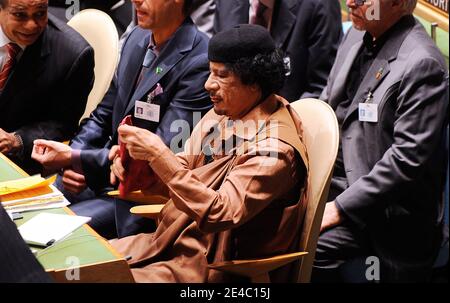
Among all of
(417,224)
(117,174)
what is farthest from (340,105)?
(117,174)

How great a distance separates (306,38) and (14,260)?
2.66 metres

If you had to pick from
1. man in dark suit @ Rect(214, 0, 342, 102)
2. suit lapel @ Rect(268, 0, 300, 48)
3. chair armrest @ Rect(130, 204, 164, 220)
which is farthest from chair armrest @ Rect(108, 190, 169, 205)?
suit lapel @ Rect(268, 0, 300, 48)

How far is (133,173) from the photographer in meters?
2.71

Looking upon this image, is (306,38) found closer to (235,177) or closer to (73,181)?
(73,181)

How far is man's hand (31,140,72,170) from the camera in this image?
3264mm

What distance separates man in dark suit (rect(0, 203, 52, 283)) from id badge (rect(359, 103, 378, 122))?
72.5 inches

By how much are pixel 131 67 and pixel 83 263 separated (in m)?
1.40

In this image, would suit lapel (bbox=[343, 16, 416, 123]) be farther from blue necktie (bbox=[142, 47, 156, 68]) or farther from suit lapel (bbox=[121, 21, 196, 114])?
blue necktie (bbox=[142, 47, 156, 68])

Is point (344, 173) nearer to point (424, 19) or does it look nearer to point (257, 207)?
point (257, 207)

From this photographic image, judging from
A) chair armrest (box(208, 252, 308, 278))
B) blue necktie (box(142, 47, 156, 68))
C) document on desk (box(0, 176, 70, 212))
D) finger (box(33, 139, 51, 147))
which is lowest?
chair armrest (box(208, 252, 308, 278))

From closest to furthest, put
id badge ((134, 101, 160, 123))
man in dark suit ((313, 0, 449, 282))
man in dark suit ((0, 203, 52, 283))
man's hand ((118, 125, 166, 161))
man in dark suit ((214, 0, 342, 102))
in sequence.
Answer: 1. man in dark suit ((0, 203, 52, 283))
2. man's hand ((118, 125, 166, 161))
3. man in dark suit ((313, 0, 449, 282))
4. id badge ((134, 101, 160, 123))
5. man in dark suit ((214, 0, 342, 102))

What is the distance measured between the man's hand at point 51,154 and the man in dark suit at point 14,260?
5.59 feet

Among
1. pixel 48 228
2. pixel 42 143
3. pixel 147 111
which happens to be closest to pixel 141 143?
pixel 48 228

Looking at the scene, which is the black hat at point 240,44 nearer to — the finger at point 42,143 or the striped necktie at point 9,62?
the finger at point 42,143
